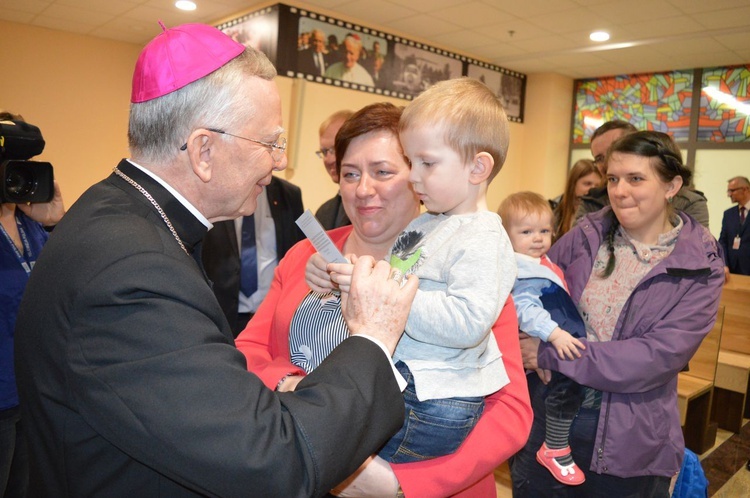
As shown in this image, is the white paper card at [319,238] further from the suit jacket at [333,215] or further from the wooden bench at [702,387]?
the wooden bench at [702,387]

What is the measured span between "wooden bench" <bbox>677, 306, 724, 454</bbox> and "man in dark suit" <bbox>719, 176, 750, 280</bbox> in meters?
3.47

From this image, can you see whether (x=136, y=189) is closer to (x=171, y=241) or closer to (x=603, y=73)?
(x=171, y=241)

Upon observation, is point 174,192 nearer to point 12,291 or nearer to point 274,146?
point 274,146

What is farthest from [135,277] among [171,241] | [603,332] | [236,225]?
[236,225]

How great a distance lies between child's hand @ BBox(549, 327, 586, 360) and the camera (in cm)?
192

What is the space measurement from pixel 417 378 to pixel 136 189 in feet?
2.30

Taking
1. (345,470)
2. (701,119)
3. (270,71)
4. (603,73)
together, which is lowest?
(345,470)

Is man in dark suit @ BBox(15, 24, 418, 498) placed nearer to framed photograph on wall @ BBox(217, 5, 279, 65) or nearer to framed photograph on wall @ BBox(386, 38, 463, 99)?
framed photograph on wall @ BBox(217, 5, 279, 65)

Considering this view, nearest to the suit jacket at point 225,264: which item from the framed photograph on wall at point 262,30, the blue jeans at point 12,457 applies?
the blue jeans at point 12,457

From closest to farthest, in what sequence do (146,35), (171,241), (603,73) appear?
(171,241)
(146,35)
(603,73)

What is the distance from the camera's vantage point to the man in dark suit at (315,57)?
675cm

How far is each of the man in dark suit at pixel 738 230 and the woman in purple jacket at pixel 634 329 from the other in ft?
19.8

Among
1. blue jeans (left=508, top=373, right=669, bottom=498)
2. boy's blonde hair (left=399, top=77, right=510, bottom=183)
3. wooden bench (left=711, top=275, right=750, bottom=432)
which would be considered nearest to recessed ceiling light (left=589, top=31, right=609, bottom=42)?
wooden bench (left=711, top=275, right=750, bottom=432)

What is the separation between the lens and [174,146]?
111 centimetres
